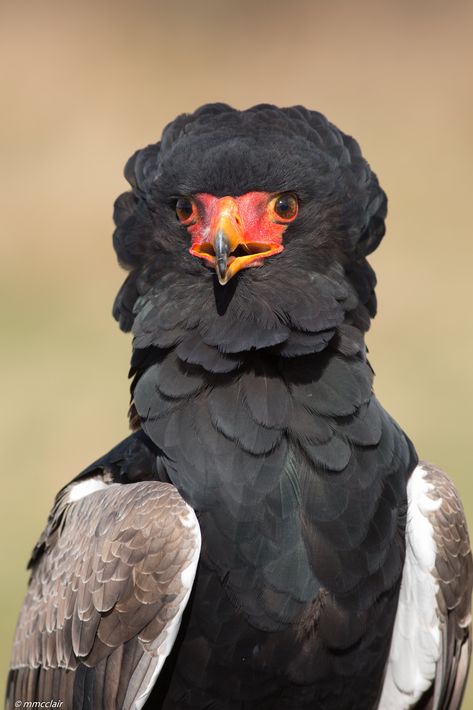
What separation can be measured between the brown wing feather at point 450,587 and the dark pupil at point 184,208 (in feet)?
4.37

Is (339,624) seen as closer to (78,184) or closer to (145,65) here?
(78,184)

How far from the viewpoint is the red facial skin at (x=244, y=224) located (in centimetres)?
516

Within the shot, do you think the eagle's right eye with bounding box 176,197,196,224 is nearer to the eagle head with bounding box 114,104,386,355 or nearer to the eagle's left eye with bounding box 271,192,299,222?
the eagle head with bounding box 114,104,386,355

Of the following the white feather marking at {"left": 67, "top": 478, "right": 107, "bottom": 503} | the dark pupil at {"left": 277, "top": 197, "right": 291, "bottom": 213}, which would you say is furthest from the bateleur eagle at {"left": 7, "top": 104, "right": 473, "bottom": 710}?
the white feather marking at {"left": 67, "top": 478, "right": 107, "bottom": 503}

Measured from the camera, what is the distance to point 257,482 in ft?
16.6

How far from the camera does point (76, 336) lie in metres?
13.8

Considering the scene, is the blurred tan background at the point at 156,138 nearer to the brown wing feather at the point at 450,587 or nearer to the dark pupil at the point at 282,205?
the brown wing feather at the point at 450,587

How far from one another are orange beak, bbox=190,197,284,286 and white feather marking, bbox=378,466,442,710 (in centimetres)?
104

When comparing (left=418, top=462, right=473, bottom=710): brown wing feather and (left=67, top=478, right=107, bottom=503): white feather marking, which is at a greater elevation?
(left=67, top=478, right=107, bottom=503): white feather marking

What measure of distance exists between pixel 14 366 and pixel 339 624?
8469mm

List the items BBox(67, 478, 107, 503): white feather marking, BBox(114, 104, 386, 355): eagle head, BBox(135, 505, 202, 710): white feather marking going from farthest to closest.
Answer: BBox(67, 478, 107, 503): white feather marking → BBox(114, 104, 386, 355): eagle head → BBox(135, 505, 202, 710): white feather marking

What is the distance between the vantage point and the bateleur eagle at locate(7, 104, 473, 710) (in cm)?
504

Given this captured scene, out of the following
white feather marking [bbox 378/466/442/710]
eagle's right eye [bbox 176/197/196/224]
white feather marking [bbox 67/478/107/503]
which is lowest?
white feather marking [bbox 378/466/442/710]

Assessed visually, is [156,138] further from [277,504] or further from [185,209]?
[277,504]
